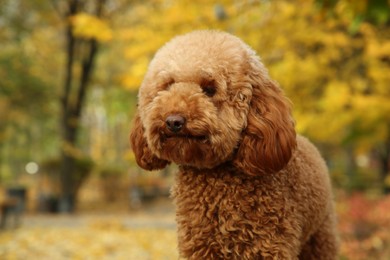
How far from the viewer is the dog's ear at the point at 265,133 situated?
2.19 metres

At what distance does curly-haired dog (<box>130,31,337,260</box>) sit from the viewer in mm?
2164

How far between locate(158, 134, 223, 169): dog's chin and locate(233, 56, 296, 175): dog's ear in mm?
127

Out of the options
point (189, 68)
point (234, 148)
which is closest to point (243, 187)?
point (234, 148)

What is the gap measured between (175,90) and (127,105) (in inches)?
692

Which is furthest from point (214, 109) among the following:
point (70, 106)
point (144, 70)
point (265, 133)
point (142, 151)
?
point (70, 106)

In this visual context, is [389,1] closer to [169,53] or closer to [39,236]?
[169,53]

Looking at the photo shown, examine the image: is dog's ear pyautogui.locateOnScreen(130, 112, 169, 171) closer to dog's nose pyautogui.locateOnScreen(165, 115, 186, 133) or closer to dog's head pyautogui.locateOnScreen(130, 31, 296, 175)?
dog's head pyautogui.locateOnScreen(130, 31, 296, 175)

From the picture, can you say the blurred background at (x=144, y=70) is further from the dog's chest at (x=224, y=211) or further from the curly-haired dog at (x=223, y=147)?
the dog's chest at (x=224, y=211)

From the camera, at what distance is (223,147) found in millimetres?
2162

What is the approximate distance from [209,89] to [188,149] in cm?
28

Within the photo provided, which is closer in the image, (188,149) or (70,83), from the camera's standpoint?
(188,149)

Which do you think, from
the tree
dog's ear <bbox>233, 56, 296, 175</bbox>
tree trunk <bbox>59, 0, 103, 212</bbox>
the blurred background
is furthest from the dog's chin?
tree trunk <bbox>59, 0, 103, 212</bbox>

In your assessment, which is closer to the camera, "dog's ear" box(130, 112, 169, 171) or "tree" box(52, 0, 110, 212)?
"dog's ear" box(130, 112, 169, 171)

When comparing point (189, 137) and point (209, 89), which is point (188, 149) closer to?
point (189, 137)
